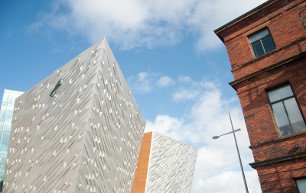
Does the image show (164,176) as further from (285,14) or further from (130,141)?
(285,14)

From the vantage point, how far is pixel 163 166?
1172 inches

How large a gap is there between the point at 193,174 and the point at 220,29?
2684 cm

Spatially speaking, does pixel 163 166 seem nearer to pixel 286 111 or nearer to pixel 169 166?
pixel 169 166

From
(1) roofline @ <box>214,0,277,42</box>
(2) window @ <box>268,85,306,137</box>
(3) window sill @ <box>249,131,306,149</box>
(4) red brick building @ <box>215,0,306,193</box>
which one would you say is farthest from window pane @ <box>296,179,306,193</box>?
(1) roofline @ <box>214,0,277,42</box>

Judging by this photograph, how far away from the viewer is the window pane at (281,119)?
1115 cm

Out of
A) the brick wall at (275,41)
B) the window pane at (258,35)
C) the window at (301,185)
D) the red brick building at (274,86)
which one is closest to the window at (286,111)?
the red brick building at (274,86)

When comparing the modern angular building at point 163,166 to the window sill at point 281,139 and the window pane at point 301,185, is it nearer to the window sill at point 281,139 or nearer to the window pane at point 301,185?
the window sill at point 281,139

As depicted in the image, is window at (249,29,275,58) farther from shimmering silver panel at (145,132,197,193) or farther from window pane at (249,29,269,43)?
shimmering silver panel at (145,132,197,193)

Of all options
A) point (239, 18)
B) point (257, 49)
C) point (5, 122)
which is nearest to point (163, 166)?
point (5, 122)

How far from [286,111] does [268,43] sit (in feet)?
12.0

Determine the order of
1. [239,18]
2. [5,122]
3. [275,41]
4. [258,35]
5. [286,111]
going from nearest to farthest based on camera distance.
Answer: [286,111] → [275,41] → [258,35] → [239,18] → [5,122]

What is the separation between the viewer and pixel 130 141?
792 inches

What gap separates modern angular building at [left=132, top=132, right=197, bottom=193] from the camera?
27.1 metres

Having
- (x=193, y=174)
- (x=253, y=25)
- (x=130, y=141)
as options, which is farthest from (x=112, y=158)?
(x=193, y=174)
